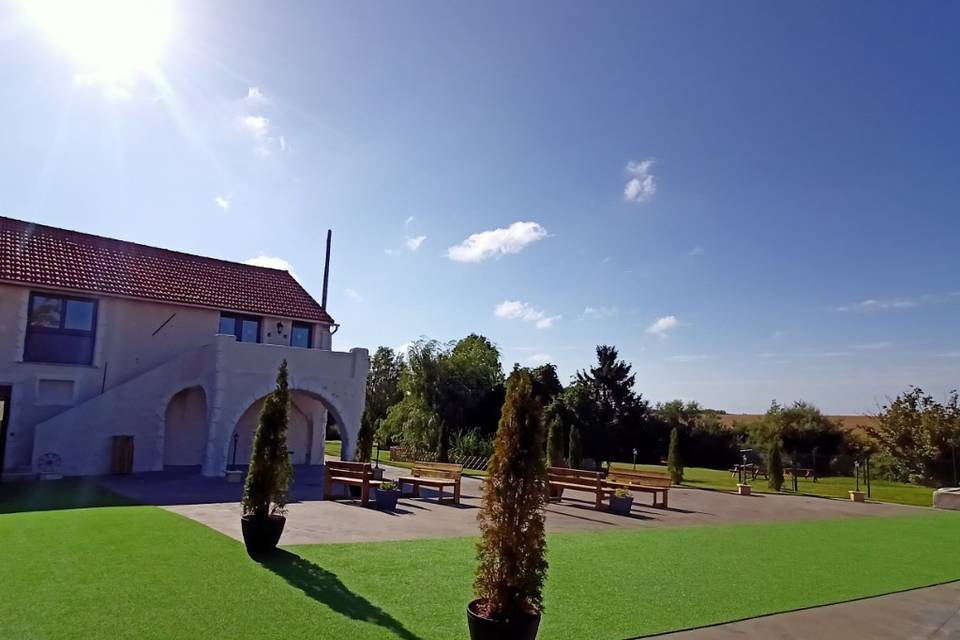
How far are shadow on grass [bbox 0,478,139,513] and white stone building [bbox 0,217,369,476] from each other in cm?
178

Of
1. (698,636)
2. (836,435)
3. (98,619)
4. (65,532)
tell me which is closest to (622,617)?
(698,636)

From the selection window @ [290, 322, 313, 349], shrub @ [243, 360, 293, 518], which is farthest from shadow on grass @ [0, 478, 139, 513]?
window @ [290, 322, 313, 349]

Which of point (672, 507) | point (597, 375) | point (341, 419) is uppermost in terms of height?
point (597, 375)

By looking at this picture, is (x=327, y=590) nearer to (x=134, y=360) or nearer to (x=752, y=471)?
(x=134, y=360)

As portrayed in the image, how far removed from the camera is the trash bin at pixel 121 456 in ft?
58.9

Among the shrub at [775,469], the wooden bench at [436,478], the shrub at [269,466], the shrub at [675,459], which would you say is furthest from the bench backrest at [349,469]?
the shrub at [775,469]

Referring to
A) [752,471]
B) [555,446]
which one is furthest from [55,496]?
[752,471]

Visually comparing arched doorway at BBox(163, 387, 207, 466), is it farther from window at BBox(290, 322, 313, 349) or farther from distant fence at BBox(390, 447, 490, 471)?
distant fence at BBox(390, 447, 490, 471)

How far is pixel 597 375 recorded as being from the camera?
48625 mm

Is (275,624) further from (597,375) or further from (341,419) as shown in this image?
(597,375)

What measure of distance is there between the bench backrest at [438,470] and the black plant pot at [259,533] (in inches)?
314

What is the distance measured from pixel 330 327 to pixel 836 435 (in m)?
35.1

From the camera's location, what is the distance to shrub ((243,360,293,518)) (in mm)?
8352

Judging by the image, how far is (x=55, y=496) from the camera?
43.7 ft
